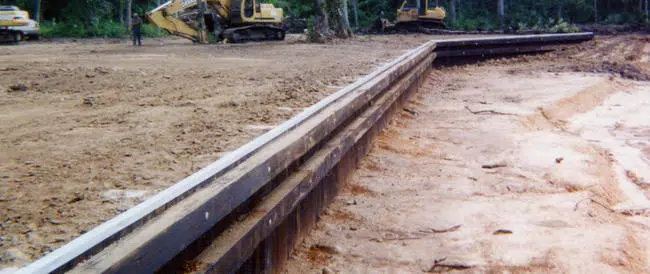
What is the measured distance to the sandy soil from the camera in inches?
98.6

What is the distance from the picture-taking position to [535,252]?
130 inches

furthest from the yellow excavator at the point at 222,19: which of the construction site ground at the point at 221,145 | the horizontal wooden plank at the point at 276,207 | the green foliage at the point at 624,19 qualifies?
the green foliage at the point at 624,19

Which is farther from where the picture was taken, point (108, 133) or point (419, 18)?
point (419, 18)

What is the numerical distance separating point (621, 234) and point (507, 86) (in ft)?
23.2

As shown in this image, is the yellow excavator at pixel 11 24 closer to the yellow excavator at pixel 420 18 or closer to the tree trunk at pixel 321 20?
the tree trunk at pixel 321 20

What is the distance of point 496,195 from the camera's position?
4383 mm

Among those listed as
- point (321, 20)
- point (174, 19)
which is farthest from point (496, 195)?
point (321, 20)

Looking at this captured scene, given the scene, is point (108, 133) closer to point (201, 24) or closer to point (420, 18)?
point (201, 24)

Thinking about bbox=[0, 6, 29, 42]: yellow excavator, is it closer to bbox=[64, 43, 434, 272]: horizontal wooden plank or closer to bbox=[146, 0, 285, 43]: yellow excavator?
bbox=[146, 0, 285, 43]: yellow excavator

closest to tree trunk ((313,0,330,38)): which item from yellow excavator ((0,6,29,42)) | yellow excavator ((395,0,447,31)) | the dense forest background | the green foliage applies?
the dense forest background

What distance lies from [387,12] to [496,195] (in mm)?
53251

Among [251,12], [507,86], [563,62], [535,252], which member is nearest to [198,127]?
[535,252]

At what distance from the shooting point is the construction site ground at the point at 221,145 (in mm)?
2797

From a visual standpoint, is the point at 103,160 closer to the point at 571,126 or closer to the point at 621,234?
the point at 621,234
